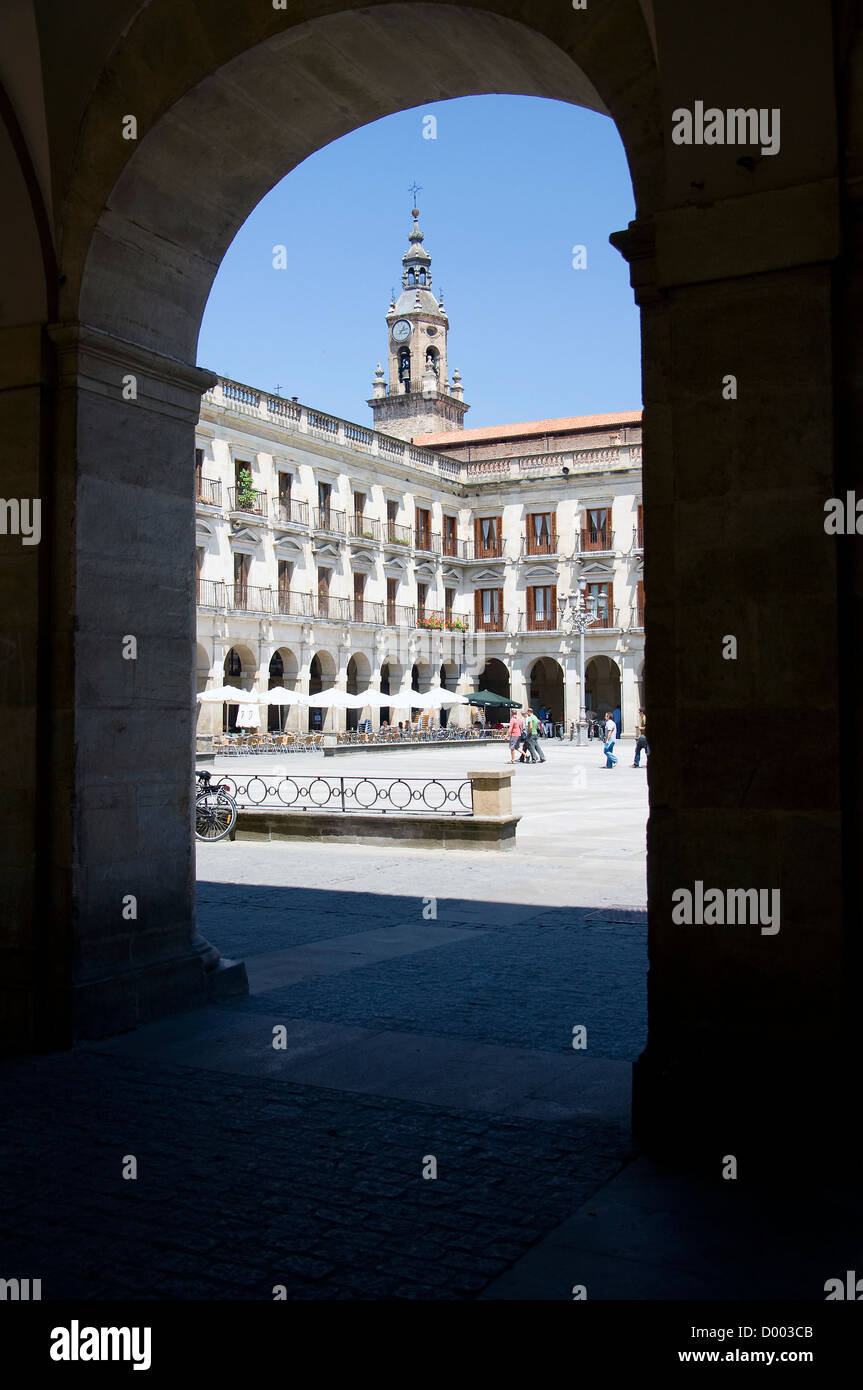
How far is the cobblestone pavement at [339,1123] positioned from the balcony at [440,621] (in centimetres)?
4632

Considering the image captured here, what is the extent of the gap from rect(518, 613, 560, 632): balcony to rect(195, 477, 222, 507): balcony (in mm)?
19576

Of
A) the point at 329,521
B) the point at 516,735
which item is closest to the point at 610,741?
the point at 516,735

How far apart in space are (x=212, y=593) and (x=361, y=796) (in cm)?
2286

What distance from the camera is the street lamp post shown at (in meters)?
48.8

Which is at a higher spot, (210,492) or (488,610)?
(210,492)

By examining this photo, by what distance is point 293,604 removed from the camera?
151 ft

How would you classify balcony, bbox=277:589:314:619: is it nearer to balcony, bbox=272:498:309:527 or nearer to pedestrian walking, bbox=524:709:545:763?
balcony, bbox=272:498:309:527

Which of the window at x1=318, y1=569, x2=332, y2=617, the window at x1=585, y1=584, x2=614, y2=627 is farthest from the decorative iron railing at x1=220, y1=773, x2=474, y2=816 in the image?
the window at x1=585, y1=584, x2=614, y2=627

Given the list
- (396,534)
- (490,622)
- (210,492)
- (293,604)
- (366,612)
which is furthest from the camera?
(490,622)

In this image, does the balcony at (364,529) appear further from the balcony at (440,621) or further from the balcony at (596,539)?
the balcony at (596,539)

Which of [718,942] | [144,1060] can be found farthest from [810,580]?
[144,1060]

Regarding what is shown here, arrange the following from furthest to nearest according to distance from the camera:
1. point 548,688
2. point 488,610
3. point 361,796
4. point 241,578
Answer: point 548,688 < point 488,610 < point 241,578 < point 361,796

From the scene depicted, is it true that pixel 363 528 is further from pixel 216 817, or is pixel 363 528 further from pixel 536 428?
pixel 216 817

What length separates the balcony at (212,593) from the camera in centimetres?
4144
